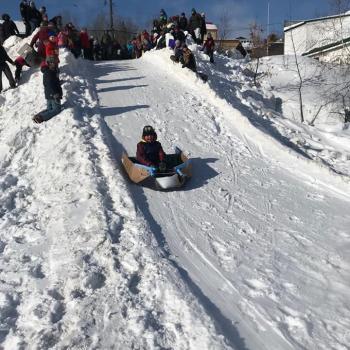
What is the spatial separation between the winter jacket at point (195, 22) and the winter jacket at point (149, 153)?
12.8 m

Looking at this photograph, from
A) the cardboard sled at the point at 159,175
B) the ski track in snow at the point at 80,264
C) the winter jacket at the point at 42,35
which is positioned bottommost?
the ski track in snow at the point at 80,264

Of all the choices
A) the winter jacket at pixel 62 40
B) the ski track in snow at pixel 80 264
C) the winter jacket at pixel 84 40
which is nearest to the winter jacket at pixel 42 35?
the winter jacket at pixel 62 40

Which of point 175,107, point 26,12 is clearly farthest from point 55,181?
point 26,12

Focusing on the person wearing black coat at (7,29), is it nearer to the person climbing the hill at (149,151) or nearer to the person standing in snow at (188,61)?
the person standing in snow at (188,61)

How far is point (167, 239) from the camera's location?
5.40 m

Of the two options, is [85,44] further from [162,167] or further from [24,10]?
[162,167]

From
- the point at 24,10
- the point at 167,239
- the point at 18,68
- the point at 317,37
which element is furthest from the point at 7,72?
the point at 317,37

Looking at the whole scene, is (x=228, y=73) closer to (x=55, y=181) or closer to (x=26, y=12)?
(x=26, y=12)

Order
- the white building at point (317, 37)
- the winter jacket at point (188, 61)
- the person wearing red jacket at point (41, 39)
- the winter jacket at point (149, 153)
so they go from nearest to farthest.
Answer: the winter jacket at point (149, 153) → the person wearing red jacket at point (41, 39) → the winter jacket at point (188, 61) → the white building at point (317, 37)

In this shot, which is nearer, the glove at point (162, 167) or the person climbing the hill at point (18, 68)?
the glove at point (162, 167)

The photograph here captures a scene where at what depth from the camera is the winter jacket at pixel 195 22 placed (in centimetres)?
1858

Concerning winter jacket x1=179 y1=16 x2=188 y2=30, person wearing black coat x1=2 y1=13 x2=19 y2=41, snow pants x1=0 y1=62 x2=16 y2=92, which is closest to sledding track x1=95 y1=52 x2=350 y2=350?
snow pants x1=0 y1=62 x2=16 y2=92

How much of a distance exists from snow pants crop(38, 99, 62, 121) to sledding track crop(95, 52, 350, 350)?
1052mm

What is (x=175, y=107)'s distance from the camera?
420 inches
